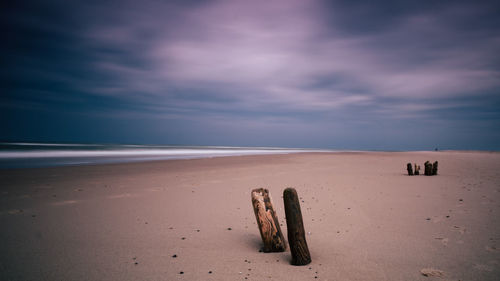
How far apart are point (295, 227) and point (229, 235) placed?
1777mm

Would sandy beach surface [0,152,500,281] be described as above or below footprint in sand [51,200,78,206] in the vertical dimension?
above

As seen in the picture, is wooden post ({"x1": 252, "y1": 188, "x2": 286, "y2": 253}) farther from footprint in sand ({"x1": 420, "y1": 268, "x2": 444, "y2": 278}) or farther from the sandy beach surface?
footprint in sand ({"x1": 420, "y1": 268, "x2": 444, "y2": 278})

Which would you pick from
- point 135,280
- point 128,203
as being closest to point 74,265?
point 135,280

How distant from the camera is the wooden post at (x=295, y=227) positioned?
3406 millimetres

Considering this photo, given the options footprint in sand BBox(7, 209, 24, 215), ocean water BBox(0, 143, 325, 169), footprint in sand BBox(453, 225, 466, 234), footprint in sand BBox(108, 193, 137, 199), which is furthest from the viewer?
ocean water BBox(0, 143, 325, 169)

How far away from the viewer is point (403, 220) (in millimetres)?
5484

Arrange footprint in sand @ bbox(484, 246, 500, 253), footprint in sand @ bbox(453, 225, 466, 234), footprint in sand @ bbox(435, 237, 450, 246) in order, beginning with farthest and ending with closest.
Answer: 1. footprint in sand @ bbox(453, 225, 466, 234)
2. footprint in sand @ bbox(435, 237, 450, 246)
3. footprint in sand @ bbox(484, 246, 500, 253)

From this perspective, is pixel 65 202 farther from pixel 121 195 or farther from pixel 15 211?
pixel 121 195

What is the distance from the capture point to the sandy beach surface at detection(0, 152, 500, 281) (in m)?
3.37

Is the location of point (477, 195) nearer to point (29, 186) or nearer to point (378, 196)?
point (378, 196)

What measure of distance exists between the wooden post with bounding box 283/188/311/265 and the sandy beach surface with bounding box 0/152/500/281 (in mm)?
145

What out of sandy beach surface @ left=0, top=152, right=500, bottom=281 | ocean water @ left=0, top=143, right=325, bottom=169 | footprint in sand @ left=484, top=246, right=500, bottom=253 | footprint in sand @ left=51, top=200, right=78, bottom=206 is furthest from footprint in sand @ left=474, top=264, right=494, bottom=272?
ocean water @ left=0, top=143, right=325, bottom=169

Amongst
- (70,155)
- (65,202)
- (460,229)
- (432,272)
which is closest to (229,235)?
(432,272)

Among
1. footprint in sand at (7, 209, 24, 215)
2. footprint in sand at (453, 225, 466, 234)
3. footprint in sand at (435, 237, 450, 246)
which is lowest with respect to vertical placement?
footprint in sand at (7, 209, 24, 215)
